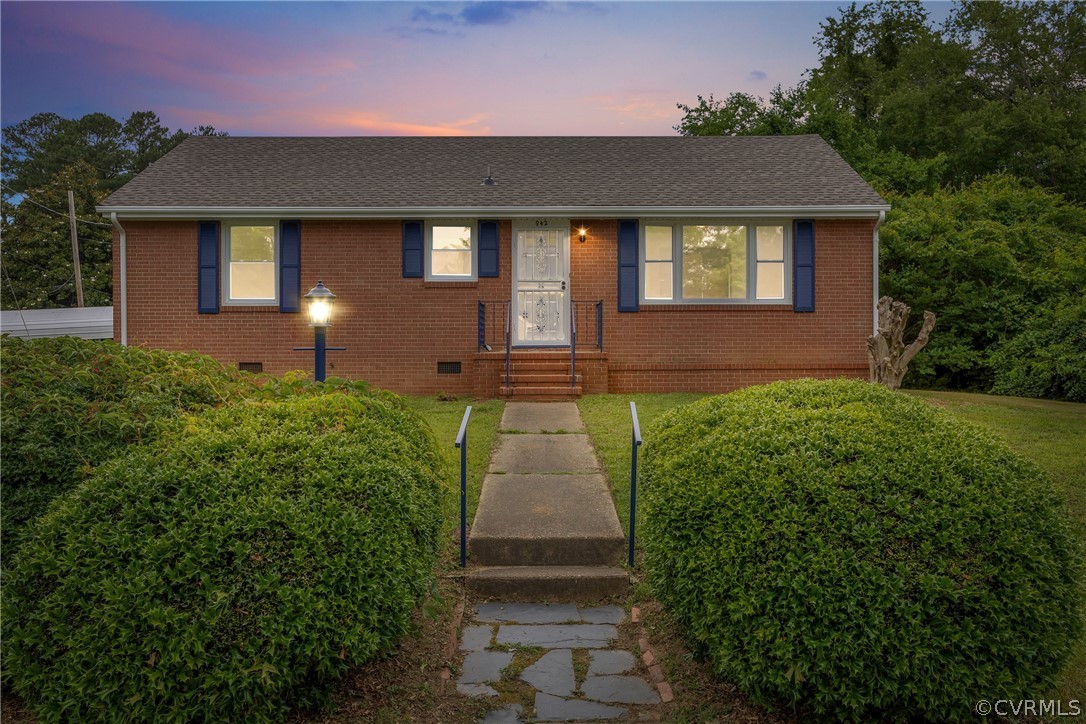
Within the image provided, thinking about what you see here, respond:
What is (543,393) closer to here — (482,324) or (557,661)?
(482,324)

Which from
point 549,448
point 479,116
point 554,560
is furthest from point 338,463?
point 479,116

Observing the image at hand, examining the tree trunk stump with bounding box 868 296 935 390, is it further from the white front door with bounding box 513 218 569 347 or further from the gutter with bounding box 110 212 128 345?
the gutter with bounding box 110 212 128 345

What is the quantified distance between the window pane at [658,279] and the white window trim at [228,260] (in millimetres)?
6588

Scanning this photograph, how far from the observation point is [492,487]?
23.1ft

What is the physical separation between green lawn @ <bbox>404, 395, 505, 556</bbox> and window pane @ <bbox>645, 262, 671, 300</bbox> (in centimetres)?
380

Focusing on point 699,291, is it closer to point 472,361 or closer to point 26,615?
point 472,361

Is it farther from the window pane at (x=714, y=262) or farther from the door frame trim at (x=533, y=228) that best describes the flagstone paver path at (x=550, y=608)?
the window pane at (x=714, y=262)

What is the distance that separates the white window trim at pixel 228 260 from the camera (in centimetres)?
1477

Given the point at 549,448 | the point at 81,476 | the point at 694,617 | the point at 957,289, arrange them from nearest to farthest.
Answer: the point at 694,617, the point at 81,476, the point at 549,448, the point at 957,289

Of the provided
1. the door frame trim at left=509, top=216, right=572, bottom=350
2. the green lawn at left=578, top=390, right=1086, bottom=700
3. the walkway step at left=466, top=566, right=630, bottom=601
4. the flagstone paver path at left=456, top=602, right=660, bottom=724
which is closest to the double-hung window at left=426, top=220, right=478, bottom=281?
the door frame trim at left=509, top=216, right=572, bottom=350

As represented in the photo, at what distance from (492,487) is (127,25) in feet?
40.3

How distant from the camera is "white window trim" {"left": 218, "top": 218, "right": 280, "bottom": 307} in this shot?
582 inches

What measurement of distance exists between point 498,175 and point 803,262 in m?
5.88

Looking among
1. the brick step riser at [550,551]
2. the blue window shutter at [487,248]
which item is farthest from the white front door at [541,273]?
the brick step riser at [550,551]
